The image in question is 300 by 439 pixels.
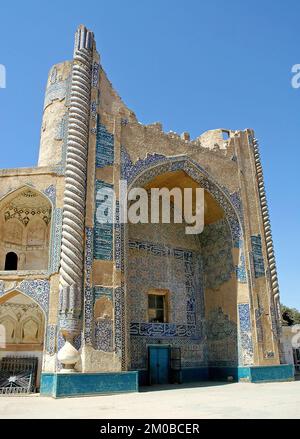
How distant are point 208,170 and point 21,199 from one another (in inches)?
233

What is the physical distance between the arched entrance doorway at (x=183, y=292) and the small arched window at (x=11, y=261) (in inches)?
136

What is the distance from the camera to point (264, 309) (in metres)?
12.9

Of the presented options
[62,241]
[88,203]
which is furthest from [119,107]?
[62,241]

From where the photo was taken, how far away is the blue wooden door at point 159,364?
41.0ft

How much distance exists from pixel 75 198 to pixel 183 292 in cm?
569

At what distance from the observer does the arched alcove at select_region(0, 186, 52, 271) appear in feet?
40.3

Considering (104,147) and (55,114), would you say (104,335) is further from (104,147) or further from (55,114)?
(55,114)

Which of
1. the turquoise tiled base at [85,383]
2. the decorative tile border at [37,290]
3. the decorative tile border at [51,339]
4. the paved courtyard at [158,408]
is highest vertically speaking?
the decorative tile border at [37,290]

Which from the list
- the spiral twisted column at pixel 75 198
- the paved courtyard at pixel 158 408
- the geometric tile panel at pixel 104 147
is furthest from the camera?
the geometric tile panel at pixel 104 147

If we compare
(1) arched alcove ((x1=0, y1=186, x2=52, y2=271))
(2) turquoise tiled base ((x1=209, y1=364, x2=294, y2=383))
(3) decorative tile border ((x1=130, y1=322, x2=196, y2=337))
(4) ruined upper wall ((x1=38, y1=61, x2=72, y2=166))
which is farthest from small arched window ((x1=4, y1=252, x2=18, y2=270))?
(2) turquoise tiled base ((x1=209, y1=364, x2=294, y2=383))

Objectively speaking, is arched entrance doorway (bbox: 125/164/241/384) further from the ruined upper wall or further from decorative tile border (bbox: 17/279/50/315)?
decorative tile border (bbox: 17/279/50/315)

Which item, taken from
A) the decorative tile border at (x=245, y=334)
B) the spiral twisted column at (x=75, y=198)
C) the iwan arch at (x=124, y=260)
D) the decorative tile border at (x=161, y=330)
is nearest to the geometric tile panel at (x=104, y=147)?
the iwan arch at (x=124, y=260)

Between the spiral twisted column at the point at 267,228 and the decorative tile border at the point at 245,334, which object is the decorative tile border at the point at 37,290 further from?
the spiral twisted column at the point at 267,228

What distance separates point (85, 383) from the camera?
29.7 ft
